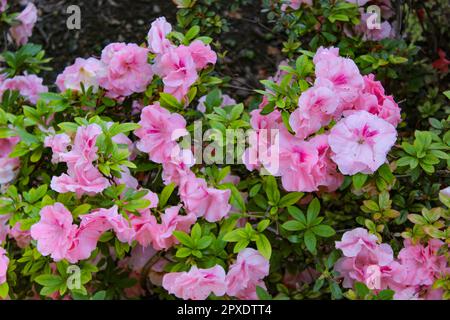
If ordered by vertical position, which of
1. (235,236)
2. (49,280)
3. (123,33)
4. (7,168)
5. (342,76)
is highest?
(342,76)

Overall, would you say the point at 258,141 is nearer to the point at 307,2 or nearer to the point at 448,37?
the point at 307,2

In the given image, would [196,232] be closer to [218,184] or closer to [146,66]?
[218,184]

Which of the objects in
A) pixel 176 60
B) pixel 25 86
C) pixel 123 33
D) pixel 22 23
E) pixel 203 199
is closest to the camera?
pixel 203 199

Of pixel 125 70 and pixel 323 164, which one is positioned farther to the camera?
pixel 125 70

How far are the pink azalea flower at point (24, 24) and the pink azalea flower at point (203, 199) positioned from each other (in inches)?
43.4

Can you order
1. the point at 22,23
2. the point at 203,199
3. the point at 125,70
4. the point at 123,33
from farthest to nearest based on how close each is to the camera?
the point at 123,33 → the point at 22,23 → the point at 125,70 → the point at 203,199

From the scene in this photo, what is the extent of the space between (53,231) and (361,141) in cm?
81

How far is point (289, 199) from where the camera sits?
1806 mm

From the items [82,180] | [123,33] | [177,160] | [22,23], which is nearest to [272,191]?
[177,160]

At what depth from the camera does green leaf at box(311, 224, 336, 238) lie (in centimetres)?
177

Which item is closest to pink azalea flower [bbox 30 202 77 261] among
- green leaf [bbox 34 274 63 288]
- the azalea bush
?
the azalea bush

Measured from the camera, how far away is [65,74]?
218cm

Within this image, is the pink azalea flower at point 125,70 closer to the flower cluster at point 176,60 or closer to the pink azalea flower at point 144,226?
the flower cluster at point 176,60
